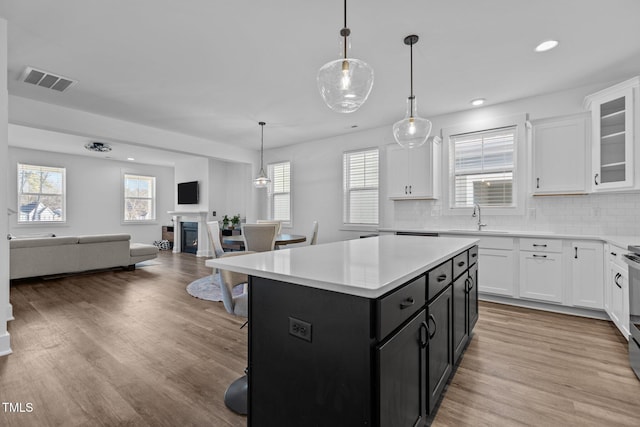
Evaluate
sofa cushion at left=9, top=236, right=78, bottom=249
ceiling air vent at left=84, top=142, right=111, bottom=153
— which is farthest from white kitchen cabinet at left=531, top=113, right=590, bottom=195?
ceiling air vent at left=84, top=142, right=111, bottom=153

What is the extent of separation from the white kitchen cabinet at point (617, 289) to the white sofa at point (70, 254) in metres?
7.07

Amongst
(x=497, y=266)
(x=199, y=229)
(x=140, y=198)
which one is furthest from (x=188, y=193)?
(x=497, y=266)

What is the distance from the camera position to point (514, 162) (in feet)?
13.6

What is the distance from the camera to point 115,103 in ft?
14.0

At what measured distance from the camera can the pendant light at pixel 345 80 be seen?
184 centimetres

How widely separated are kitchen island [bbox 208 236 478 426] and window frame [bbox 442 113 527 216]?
3.24 meters

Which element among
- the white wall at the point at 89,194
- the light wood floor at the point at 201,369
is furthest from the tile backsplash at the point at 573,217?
the white wall at the point at 89,194

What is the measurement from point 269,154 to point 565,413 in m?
6.62

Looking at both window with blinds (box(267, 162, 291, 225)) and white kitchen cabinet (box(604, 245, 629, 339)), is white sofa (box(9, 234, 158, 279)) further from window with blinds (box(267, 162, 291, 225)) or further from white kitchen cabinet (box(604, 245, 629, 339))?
white kitchen cabinet (box(604, 245, 629, 339))

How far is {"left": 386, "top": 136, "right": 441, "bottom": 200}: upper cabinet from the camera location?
4.64 m

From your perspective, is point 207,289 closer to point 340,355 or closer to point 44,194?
point 340,355

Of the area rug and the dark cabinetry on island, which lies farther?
the area rug

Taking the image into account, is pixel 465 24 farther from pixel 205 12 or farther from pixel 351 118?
pixel 351 118

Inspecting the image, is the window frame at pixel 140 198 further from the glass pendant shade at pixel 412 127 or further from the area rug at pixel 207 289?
the glass pendant shade at pixel 412 127
